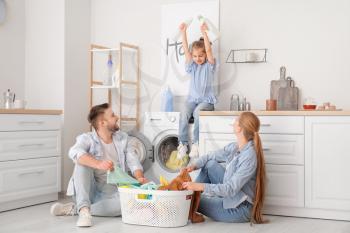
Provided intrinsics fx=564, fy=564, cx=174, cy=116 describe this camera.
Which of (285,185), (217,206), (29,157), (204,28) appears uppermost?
(204,28)

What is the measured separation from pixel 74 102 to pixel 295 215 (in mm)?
2412

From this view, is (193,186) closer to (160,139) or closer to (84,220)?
(84,220)

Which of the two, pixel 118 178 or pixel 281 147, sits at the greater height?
pixel 281 147

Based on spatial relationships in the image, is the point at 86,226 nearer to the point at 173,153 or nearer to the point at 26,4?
the point at 173,153

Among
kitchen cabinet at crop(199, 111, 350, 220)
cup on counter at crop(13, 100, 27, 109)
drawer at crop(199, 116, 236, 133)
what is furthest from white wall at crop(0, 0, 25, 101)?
kitchen cabinet at crop(199, 111, 350, 220)

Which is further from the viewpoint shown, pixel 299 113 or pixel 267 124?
pixel 267 124

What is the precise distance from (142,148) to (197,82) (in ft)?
2.62

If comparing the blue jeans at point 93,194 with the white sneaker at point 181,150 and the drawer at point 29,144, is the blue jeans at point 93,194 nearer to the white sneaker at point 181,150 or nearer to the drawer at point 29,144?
the drawer at point 29,144

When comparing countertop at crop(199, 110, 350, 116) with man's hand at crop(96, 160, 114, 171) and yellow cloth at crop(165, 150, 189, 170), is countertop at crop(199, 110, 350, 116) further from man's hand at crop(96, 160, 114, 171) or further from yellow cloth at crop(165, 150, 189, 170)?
man's hand at crop(96, 160, 114, 171)

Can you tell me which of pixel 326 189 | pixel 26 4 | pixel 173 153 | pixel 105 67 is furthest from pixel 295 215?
pixel 26 4

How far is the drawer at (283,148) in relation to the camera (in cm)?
423

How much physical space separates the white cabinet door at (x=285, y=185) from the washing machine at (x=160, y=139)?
923 millimetres

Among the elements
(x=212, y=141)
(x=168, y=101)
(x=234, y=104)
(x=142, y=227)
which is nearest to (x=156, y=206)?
(x=142, y=227)

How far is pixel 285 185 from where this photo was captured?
427 cm
